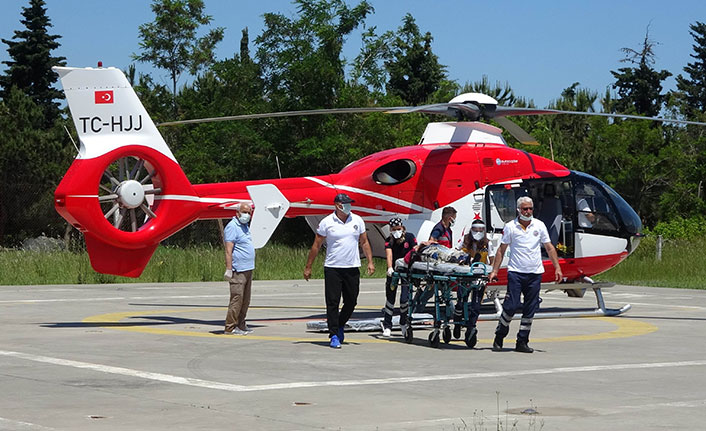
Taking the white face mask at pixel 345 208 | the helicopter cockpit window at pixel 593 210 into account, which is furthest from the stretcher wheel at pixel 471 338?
the helicopter cockpit window at pixel 593 210

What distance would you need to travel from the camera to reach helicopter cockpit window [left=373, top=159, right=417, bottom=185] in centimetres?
1817

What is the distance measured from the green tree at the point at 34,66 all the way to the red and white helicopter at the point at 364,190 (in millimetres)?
47328

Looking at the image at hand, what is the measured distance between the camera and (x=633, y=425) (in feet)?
27.0

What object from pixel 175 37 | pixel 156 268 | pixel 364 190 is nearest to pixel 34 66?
pixel 175 37

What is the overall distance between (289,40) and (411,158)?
122 feet

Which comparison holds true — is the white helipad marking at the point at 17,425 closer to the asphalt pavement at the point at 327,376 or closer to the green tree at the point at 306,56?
the asphalt pavement at the point at 327,376

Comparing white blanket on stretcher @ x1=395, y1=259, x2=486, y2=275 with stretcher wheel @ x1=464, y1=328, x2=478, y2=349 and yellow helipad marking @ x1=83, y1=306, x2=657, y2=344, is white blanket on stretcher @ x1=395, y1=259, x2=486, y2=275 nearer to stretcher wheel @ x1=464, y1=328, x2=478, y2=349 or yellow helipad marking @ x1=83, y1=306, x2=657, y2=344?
stretcher wheel @ x1=464, y1=328, x2=478, y2=349

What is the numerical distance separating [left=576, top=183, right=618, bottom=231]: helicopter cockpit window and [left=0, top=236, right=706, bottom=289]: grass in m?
10.7

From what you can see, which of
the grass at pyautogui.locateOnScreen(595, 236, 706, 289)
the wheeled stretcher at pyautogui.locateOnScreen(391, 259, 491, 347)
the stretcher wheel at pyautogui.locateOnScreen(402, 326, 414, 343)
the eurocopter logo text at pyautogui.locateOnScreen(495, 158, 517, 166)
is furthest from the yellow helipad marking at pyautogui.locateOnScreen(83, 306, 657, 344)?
the grass at pyautogui.locateOnScreen(595, 236, 706, 289)

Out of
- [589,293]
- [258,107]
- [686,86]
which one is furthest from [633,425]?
[686,86]

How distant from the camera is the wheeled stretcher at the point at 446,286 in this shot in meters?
13.8

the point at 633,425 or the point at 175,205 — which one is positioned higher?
the point at 175,205

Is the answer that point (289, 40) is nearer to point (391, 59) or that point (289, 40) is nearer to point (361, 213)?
point (391, 59)

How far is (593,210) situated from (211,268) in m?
15.9
